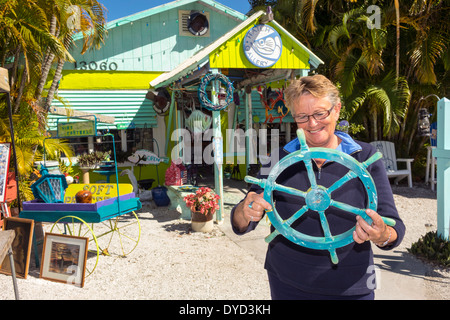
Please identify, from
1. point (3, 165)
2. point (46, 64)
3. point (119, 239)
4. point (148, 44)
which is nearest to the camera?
point (3, 165)

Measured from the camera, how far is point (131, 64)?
11000 mm

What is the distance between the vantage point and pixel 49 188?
517 centimetres

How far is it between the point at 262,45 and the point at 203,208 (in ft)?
11.4

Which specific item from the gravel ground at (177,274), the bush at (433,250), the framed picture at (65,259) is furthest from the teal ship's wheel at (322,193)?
the bush at (433,250)

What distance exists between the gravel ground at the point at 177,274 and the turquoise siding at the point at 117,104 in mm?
4681

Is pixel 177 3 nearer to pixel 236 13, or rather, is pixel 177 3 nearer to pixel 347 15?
pixel 236 13

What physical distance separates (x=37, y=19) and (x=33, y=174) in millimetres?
3372

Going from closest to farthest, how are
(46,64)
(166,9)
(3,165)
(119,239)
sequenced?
(3,165) < (119,239) < (46,64) < (166,9)

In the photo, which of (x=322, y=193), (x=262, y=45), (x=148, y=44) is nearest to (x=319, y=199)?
(x=322, y=193)

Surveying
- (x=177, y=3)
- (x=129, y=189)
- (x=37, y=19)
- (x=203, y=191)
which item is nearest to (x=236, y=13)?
(x=177, y=3)

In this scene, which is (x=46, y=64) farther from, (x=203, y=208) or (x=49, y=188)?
(x=203, y=208)

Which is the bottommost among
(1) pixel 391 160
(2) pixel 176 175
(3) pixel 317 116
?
(2) pixel 176 175

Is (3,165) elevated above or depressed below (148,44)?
below

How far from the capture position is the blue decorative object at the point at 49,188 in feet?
16.6
